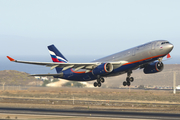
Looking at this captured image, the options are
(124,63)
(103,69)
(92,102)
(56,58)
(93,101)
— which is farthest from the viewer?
(93,101)

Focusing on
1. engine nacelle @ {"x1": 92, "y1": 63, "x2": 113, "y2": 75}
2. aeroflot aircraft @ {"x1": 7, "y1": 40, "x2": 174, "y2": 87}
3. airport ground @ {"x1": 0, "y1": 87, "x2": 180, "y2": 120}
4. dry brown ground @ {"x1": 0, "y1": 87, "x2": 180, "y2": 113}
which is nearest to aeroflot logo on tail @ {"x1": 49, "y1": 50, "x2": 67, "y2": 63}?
aeroflot aircraft @ {"x1": 7, "y1": 40, "x2": 174, "y2": 87}

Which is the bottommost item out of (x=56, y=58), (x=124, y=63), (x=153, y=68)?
(x=153, y=68)

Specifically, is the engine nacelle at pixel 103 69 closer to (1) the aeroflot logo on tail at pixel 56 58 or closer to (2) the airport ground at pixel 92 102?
(1) the aeroflot logo on tail at pixel 56 58

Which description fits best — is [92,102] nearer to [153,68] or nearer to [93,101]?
[93,101]

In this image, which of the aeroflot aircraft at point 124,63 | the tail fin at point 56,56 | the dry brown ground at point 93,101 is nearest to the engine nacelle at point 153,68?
the aeroflot aircraft at point 124,63

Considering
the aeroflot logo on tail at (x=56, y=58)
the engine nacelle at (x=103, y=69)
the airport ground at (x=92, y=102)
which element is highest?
the aeroflot logo on tail at (x=56, y=58)

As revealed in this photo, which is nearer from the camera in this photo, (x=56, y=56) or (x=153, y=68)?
(x=153, y=68)

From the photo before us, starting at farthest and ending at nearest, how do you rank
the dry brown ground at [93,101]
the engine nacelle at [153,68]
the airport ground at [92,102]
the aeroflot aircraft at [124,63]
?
the dry brown ground at [93,101], the airport ground at [92,102], the engine nacelle at [153,68], the aeroflot aircraft at [124,63]

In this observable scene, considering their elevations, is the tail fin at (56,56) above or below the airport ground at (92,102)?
above

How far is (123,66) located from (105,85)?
65913 mm

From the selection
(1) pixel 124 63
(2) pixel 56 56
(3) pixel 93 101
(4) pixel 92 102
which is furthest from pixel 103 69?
(3) pixel 93 101

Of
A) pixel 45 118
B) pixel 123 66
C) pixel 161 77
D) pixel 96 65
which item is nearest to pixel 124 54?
pixel 123 66

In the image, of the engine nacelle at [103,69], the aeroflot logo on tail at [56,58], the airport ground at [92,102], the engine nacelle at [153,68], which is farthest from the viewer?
the airport ground at [92,102]

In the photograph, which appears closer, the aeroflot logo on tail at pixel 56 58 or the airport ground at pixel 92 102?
the aeroflot logo on tail at pixel 56 58
